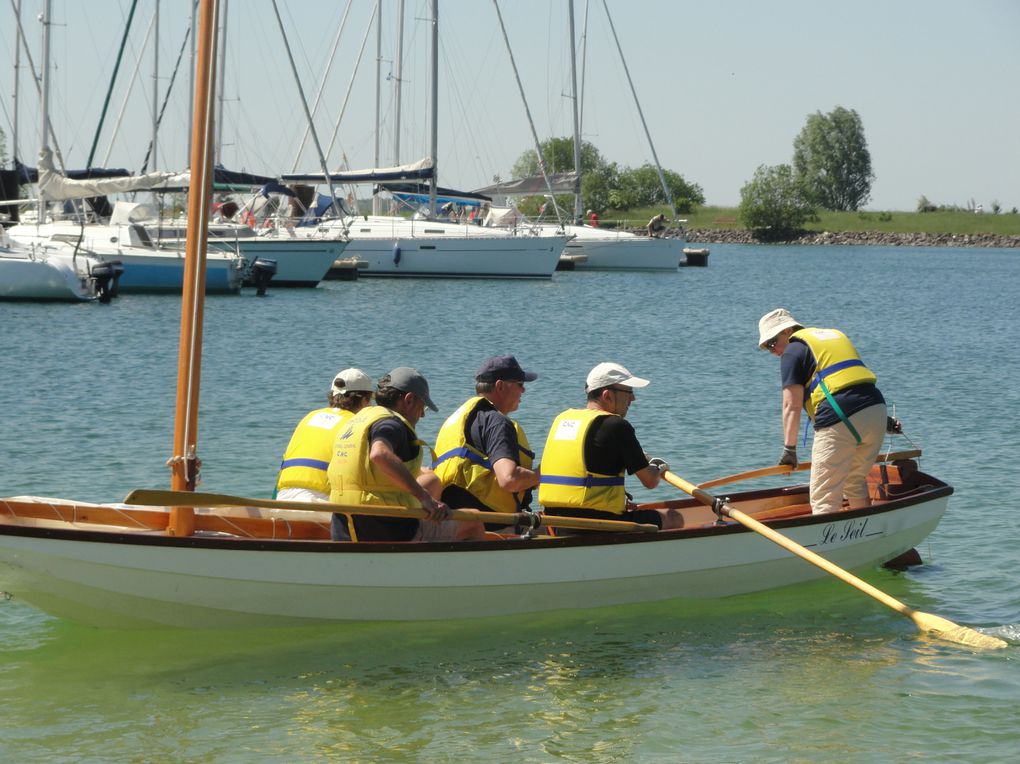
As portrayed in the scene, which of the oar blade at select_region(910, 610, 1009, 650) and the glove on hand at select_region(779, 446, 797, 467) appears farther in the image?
the glove on hand at select_region(779, 446, 797, 467)

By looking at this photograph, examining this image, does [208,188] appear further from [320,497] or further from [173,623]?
[173,623]

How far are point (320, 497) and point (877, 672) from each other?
3.82m

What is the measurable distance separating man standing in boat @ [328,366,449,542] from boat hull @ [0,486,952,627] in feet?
0.86

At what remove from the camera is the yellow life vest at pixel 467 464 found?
8562 mm

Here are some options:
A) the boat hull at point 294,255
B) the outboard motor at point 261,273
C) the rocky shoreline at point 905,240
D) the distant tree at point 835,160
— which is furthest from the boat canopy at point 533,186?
the distant tree at point 835,160

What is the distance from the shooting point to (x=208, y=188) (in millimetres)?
8039

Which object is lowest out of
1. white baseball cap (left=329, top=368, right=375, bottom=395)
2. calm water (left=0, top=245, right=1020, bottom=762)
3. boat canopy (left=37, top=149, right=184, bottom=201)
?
calm water (left=0, top=245, right=1020, bottom=762)

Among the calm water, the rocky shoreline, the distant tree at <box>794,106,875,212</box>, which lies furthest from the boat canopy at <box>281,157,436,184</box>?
the distant tree at <box>794,106,875,212</box>

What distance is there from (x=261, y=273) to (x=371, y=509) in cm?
3421

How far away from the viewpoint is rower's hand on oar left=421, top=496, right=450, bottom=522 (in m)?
8.05

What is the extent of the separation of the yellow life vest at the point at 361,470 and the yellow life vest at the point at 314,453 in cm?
46

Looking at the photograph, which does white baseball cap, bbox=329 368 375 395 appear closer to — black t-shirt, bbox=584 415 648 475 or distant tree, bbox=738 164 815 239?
black t-shirt, bbox=584 415 648 475

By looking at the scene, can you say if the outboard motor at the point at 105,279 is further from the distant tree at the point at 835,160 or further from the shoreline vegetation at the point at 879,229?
the distant tree at the point at 835,160

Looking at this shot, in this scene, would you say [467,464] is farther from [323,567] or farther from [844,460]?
[844,460]
